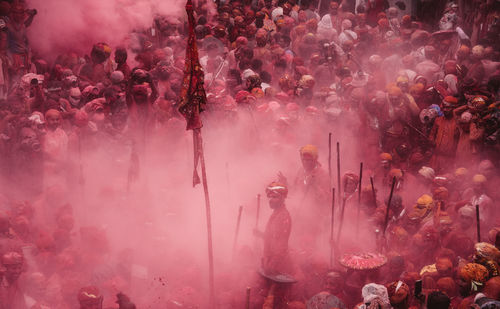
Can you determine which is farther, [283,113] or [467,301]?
[283,113]

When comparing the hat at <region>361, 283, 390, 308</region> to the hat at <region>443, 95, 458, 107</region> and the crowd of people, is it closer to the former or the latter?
the crowd of people

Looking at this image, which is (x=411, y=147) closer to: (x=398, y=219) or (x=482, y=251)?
(x=398, y=219)

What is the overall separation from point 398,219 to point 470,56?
474 centimetres

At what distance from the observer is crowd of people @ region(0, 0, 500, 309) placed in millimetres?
6320

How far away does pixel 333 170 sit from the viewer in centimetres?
915

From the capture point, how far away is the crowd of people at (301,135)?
6.32 meters

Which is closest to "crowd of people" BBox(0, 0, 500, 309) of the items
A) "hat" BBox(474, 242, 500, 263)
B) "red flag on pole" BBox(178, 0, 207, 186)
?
"hat" BBox(474, 242, 500, 263)

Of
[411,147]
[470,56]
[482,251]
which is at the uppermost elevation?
[470,56]

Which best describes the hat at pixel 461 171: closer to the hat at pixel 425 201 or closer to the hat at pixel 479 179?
the hat at pixel 479 179

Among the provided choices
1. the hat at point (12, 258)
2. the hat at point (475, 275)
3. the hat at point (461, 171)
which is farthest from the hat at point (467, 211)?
the hat at point (12, 258)

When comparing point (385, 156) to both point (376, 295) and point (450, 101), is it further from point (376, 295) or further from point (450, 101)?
point (376, 295)

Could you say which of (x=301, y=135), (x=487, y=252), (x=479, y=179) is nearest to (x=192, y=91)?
(x=487, y=252)

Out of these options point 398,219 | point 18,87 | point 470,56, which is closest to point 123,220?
point 18,87

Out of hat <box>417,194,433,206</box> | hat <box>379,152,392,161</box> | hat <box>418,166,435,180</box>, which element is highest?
hat <box>379,152,392,161</box>
